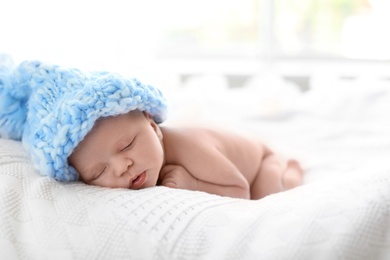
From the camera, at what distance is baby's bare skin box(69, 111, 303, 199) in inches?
45.6

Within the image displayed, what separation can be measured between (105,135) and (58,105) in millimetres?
102

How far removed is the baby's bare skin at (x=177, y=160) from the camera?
1159mm

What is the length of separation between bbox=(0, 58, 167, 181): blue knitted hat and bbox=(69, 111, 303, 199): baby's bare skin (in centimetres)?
3

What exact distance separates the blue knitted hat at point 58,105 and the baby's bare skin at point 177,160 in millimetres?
34

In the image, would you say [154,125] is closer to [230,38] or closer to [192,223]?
[192,223]

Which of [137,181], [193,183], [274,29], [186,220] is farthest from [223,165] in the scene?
[274,29]

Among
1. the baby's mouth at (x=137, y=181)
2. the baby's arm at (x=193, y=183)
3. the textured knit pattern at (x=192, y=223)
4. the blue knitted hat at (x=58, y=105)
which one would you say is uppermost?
the blue knitted hat at (x=58, y=105)

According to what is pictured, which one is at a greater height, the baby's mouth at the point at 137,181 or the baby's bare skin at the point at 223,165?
the baby's mouth at the point at 137,181

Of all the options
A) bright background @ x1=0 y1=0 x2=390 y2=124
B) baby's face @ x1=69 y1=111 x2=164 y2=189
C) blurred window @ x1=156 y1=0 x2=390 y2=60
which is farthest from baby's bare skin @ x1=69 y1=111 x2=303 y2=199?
blurred window @ x1=156 y1=0 x2=390 y2=60

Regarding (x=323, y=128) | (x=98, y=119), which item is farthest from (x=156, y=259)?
(x=323, y=128)

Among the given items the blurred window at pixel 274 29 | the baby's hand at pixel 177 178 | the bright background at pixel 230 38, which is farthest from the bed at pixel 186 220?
the blurred window at pixel 274 29

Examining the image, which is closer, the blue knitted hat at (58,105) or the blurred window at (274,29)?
the blue knitted hat at (58,105)

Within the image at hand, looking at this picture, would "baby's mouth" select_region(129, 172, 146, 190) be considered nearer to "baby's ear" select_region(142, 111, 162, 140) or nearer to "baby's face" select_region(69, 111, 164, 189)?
"baby's face" select_region(69, 111, 164, 189)

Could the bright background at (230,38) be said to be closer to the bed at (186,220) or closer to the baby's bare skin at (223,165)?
the baby's bare skin at (223,165)
